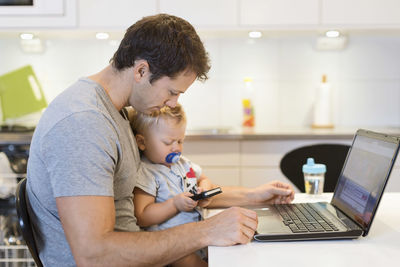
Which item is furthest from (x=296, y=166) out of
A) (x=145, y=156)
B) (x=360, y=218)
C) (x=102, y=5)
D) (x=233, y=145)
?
(x=102, y=5)

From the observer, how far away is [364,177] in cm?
111

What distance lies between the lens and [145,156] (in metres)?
1.42

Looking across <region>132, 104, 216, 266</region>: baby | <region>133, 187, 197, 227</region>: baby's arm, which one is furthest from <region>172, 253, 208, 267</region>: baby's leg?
<region>133, 187, 197, 227</region>: baby's arm

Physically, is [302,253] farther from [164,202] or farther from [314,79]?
[314,79]

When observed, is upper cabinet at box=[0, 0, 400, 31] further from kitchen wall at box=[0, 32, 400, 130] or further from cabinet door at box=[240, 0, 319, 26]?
kitchen wall at box=[0, 32, 400, 130]

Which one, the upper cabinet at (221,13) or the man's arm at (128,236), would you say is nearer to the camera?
the man's arm at (128,236)

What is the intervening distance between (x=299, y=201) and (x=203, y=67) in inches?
18.6

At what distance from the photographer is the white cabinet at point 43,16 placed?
279 cm

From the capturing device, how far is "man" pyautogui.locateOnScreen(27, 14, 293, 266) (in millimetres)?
968

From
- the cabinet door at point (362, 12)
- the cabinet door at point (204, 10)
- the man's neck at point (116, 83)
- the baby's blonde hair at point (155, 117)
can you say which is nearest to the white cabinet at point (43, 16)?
the cabinet door at point (204, 10)

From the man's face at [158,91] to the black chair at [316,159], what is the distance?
3.27 ft

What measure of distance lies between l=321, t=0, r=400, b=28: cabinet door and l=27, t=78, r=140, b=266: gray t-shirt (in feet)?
6.43

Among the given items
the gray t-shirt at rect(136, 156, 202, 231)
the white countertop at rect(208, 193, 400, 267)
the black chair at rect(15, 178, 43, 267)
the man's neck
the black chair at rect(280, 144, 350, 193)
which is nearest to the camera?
the white countertop at rect(208, 193, 400, 267)

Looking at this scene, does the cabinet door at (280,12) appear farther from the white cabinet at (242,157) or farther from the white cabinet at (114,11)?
the white cabinet at (242,157)
